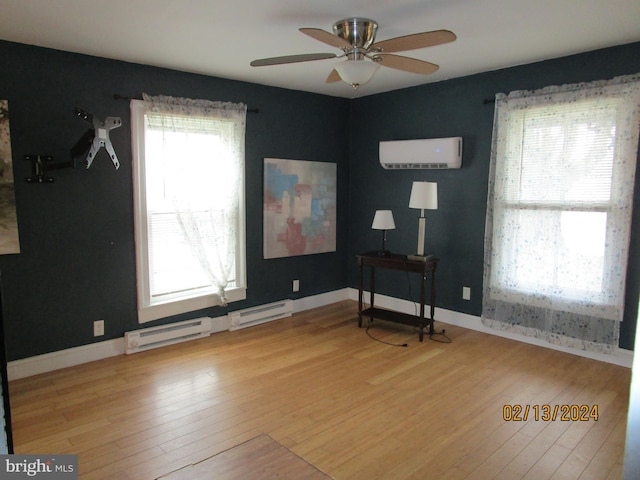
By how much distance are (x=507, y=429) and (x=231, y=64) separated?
11.1 feet

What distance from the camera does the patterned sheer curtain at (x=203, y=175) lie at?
3.81 meters

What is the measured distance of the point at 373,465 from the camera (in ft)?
7.51

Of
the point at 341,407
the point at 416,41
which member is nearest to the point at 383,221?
the point at 341,407

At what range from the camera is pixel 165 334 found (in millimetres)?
3887

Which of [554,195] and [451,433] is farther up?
[554,195]

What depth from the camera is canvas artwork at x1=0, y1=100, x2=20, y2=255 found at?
9.95 feet

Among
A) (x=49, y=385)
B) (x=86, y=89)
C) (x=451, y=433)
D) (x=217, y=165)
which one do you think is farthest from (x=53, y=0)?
(x=451, y=433)

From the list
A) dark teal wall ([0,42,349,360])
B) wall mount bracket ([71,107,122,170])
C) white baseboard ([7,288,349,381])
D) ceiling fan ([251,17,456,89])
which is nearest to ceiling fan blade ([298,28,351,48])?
ceiling fan ([251,17,456,89])

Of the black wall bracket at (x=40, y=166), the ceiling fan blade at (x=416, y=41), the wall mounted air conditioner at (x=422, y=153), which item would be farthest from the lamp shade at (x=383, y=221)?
the black wall bracket at (x=40, y=166)

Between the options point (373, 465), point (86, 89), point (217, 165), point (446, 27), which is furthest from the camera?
point (217, 165)

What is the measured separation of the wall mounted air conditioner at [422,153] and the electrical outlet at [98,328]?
3191 millimetres

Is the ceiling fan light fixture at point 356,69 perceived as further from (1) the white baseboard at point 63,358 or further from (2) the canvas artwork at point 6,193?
(1) the white baseboard at point 63,358

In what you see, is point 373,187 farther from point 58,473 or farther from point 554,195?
point 58,473

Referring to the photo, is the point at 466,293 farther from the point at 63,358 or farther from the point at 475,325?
the point at 63,358
